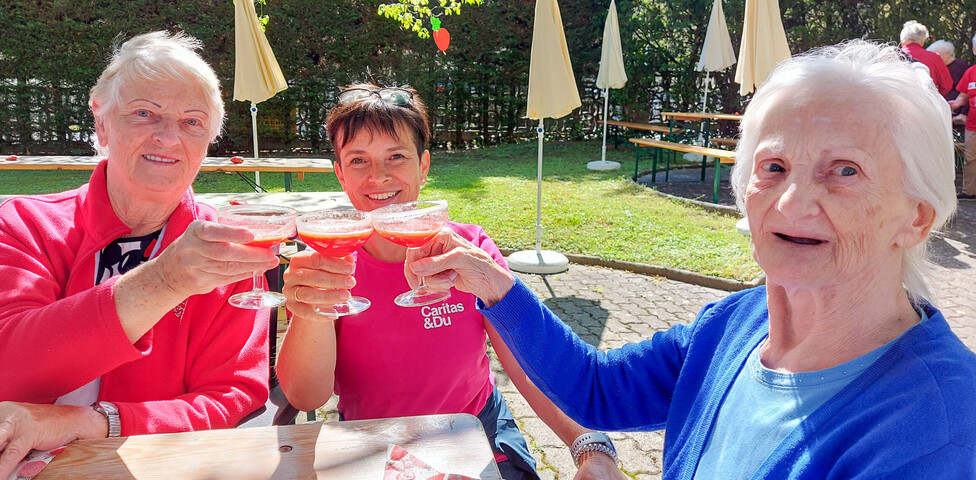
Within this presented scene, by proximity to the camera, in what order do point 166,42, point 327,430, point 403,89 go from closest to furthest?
point 327,430 < point 166,42 < point 403,89

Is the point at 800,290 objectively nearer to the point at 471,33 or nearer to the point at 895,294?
the point at 895,294

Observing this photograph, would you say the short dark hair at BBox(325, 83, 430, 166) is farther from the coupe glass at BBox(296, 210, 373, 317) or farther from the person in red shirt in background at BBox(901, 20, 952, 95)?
the person in red shirt in background at BBox(901, 20, 952, 95)

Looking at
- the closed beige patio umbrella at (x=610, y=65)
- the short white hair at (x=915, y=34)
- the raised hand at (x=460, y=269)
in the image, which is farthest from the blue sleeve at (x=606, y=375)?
the closed beige patio umbrella at (x=610, y=65)

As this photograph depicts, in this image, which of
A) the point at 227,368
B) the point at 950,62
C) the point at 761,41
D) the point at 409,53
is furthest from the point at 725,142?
the point at 227,368

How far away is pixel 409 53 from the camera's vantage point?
1353cm

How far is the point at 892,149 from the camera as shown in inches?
51.8

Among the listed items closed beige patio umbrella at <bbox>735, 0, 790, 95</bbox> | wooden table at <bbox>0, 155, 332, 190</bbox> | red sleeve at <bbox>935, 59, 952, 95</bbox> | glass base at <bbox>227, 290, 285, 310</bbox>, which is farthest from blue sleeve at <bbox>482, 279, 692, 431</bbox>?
red sleeve at <bbox>935, 59, 952, 95</bbox>

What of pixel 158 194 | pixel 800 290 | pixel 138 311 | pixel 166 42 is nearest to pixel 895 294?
pixel 800 290

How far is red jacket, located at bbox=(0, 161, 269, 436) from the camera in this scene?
5.14ft

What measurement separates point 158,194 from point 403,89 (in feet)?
2.76

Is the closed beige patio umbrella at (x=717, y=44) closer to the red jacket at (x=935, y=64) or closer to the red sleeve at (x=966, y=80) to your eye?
the red jacket at (x=935, y=64)

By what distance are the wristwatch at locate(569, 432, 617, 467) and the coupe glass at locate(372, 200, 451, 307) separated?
587 millimetres

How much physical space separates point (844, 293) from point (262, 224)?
127cm

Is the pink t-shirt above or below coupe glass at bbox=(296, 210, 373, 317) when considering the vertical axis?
below
